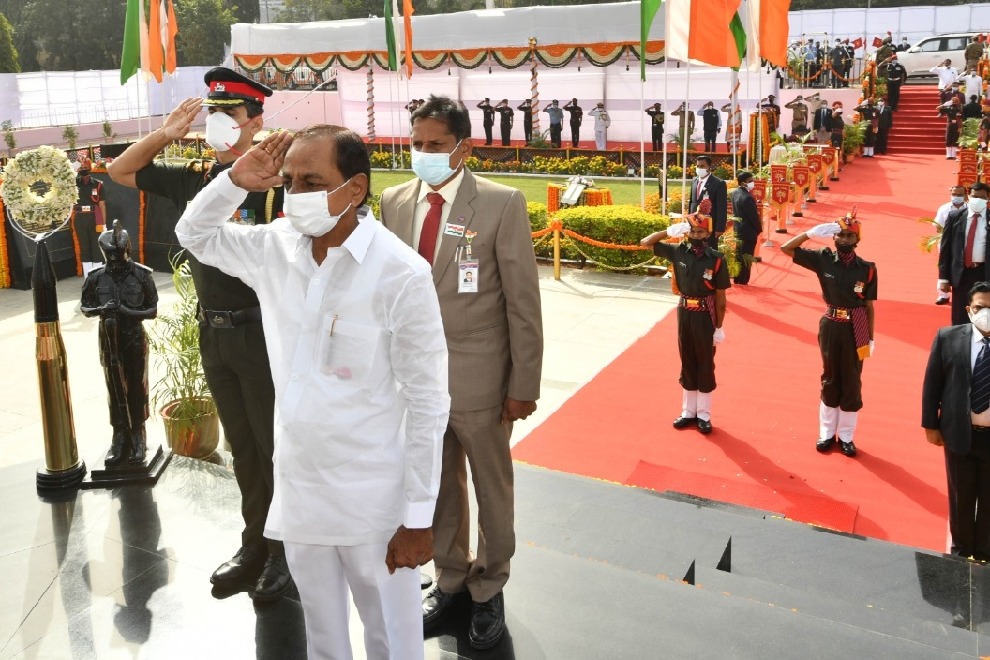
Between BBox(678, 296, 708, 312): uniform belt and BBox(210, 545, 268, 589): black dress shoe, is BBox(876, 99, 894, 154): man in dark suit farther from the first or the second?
BBox(210, 545, 268, 589): black dress shoe

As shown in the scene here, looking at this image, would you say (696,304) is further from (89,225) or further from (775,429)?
(89,225)

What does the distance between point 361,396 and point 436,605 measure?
128 centimetres

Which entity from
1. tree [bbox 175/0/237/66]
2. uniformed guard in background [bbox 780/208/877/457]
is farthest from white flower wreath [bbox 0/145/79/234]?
tree [bbox 175/0/237/66]

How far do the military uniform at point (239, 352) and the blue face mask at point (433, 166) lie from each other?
29.3 inches

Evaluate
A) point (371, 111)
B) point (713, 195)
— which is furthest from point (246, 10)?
point (713, 195)

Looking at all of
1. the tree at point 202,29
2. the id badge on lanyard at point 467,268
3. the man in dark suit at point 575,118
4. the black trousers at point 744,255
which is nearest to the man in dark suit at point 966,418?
the id badge on lanyard at point 467,268

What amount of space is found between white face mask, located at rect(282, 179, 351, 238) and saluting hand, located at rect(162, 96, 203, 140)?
3.62 ft

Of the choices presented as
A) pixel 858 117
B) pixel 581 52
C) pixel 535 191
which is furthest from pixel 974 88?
pixel 535 191

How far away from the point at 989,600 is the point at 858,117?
2243 centimetres

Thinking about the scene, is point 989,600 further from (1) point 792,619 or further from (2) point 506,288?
(2) point 506,288

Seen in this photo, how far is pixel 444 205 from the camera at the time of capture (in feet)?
10.9

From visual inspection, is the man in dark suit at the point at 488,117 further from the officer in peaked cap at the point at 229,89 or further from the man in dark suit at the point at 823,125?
the officer in peaked cap at the point at 229,89

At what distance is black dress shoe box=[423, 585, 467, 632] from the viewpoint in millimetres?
3275

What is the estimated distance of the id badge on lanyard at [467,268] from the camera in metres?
3.21
